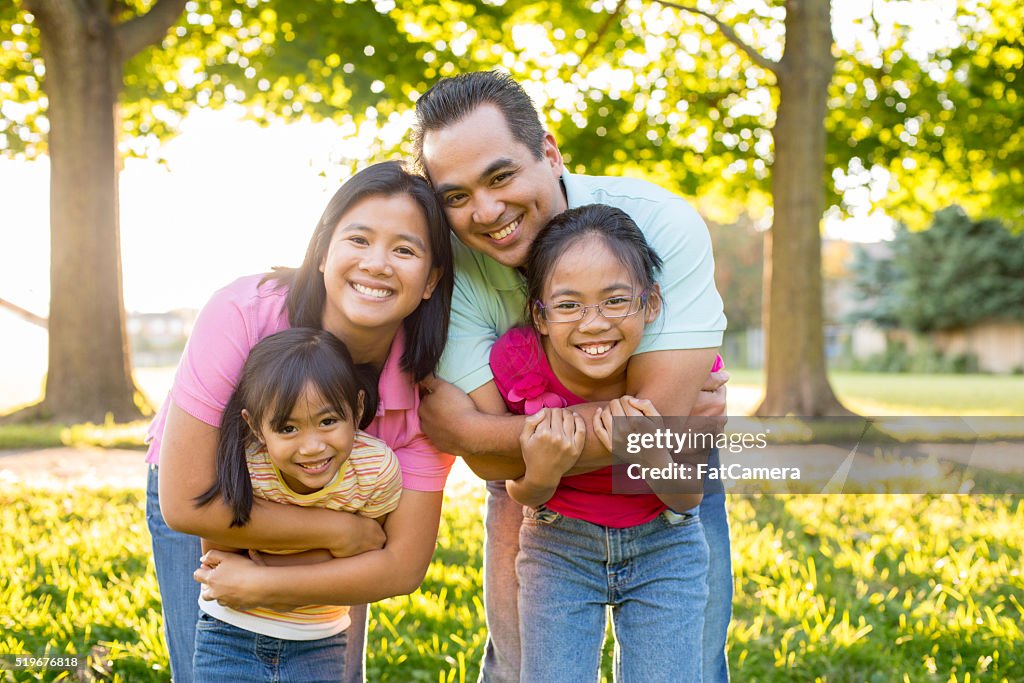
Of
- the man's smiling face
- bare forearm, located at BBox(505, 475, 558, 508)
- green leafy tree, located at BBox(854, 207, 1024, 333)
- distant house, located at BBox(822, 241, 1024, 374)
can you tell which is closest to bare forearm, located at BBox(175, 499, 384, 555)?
bare forearm, located at BBox(505, 475, 558, 508)

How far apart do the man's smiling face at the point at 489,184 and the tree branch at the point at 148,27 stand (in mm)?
8617

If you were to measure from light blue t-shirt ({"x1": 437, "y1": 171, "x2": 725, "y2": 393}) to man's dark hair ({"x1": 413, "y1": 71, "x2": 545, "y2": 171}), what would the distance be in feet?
0.81

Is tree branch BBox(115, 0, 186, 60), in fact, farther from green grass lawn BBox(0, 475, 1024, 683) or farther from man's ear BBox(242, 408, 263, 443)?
man's ear BBox(242, 408, 263, 443)

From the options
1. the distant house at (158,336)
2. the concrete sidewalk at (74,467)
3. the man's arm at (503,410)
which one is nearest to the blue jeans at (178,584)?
the man's arm at (503,410)

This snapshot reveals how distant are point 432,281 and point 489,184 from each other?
1.09ft

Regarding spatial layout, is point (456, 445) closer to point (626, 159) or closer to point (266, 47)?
point (266, 47)

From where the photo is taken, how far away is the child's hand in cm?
243

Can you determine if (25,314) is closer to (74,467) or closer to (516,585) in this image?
(74,467)

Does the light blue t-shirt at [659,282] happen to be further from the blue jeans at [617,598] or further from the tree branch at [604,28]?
the tree branch at [604,28]

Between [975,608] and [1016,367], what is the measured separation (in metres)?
35.9

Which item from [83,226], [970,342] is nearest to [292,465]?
[83,226]

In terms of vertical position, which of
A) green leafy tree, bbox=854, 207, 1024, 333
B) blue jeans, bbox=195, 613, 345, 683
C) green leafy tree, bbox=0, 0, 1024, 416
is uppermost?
green leafy tree, bbox=854, 207, 1024, 333

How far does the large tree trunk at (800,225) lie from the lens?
1035 cm

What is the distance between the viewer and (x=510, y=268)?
2828 mm
